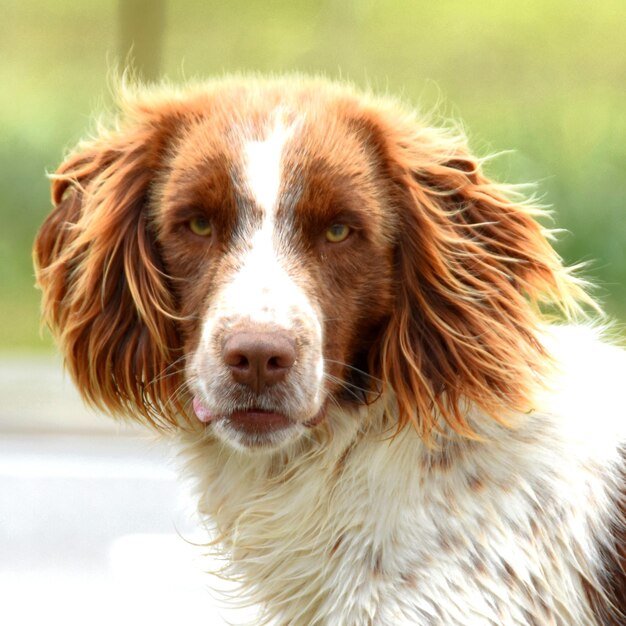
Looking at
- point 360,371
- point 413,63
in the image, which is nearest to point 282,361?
point 360,371

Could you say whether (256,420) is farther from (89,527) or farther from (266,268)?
(89,527)

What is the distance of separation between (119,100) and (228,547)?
1041mm

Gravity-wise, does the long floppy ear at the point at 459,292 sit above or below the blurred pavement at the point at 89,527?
above

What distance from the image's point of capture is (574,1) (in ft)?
16.4

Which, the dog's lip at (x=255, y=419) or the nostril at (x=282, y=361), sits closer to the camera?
the nostril at (x=282, y=361)

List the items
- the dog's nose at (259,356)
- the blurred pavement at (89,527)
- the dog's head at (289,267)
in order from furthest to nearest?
the blurred pavement at (89,527) < the dog's head at (289,267) < the dog's nose at (259,356)

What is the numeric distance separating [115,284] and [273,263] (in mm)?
412

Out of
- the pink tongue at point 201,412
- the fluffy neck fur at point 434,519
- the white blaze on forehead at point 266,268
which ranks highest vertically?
the white blaze on forehead at point 266,268

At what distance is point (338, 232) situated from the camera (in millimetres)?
2078

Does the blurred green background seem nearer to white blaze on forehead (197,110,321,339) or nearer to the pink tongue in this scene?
white blaze on forehead (197,110,321,339)

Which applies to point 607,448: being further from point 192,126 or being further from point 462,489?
point 192,126

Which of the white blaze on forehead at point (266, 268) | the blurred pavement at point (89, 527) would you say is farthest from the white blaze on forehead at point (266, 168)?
Answer: the blurred pavement at point (89, 527)

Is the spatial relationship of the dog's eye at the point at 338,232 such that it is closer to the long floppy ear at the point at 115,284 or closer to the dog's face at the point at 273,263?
the dog's face at the point at 273,263

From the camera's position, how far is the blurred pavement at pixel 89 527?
3510mm
